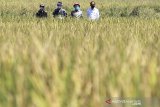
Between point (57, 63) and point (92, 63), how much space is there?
0.19 metres

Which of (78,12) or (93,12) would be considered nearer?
(93,12)

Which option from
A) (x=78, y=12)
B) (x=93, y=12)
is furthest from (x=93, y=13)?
(x=78, y=12)

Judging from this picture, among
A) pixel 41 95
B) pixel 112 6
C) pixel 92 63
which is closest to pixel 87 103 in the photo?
pixel 41 95

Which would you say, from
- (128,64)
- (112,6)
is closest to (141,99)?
(128,64)

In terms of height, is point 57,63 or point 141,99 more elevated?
point 57,63

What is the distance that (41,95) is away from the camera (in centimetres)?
195

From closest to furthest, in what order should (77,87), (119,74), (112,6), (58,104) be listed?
(58,104)
(77,87)
(119,74)
(112,6)

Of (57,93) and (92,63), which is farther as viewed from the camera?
(92,63)

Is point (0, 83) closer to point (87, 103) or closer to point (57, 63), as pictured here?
point (57, 63)

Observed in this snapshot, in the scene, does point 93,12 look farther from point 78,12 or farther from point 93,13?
point 78,12

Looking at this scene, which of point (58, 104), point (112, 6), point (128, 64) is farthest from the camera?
point (112, 6)

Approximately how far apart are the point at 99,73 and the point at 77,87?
27cm

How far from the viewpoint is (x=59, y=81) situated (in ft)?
6.92

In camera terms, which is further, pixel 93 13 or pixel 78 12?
pixel 78 12
